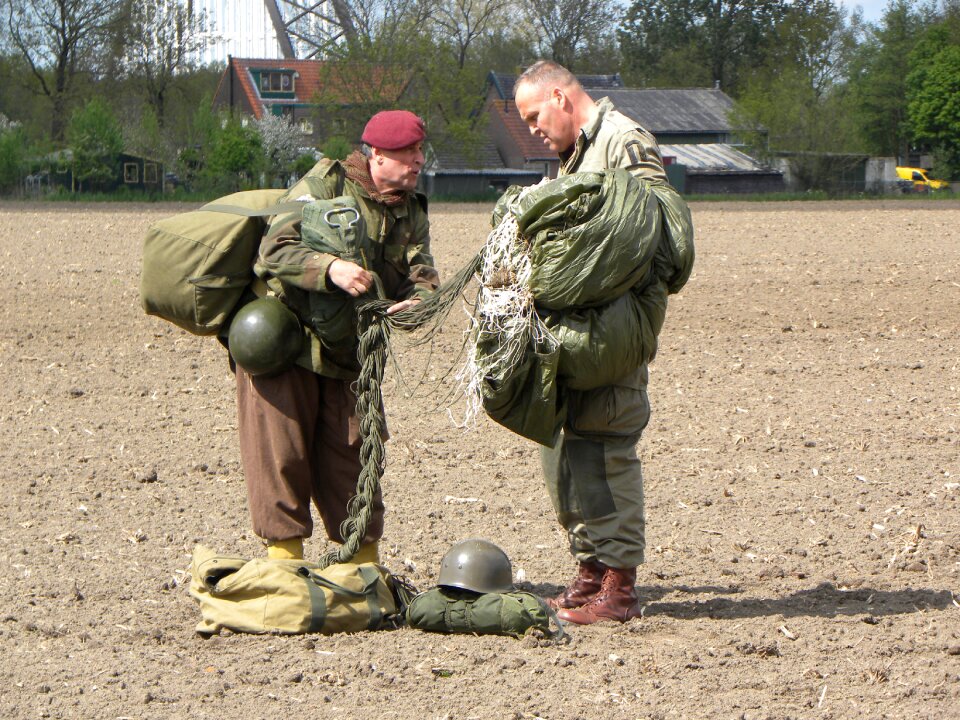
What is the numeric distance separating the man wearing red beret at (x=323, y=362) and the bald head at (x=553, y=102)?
1.33 feet

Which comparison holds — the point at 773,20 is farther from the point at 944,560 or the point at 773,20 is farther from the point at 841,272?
the point at 944,560

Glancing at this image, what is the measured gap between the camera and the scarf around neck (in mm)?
4648

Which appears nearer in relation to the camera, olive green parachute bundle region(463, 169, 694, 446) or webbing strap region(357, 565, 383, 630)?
olive green parachute bundle region(463, 169, 694, 446)

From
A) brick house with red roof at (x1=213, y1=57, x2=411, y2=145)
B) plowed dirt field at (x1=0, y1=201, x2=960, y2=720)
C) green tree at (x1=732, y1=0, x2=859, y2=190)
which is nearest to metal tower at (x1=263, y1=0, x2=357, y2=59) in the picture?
brick house with red roof at (x1=213, y1=57, x2=411, y2=145)

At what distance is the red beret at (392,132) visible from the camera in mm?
4492

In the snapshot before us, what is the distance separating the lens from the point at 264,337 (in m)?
4.48

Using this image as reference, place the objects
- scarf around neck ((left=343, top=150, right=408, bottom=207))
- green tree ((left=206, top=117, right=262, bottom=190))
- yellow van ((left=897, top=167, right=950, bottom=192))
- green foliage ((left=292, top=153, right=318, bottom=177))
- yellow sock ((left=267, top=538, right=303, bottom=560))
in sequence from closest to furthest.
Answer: scarf around neck ((left=343, top=150, right=408, bottom=207)) < yellow sock ((left=267, top=538, right=303, bottom=560)) < green tree ((left=206, top=117, right=262, bottom=190)) < green foliage ((left=292, top=153, right=318, bottom=177)) < yellow van ((left=897, top=167, right=950, bottom=192))

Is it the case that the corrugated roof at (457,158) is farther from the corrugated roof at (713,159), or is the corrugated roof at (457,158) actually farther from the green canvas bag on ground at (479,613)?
the green canvas bag on ground at (479,613)

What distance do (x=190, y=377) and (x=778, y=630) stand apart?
231 inches

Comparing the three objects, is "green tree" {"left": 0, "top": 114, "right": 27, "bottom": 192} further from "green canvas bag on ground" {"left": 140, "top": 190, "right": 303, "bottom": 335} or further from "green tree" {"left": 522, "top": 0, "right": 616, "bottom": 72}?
"green canvas bag on ground" {"left": 140, "top": 190, "right": 303, "bottom": 335}

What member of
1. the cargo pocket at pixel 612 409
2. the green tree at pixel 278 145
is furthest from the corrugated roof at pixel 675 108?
the cargo pocket at pixel 612 409

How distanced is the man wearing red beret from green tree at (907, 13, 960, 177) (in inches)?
2359

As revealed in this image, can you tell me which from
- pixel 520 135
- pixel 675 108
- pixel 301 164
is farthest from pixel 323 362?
pixel 675 108

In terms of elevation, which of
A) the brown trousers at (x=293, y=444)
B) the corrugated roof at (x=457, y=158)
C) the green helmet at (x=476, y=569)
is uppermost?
the corrugated roof at (x=457, y=158)
